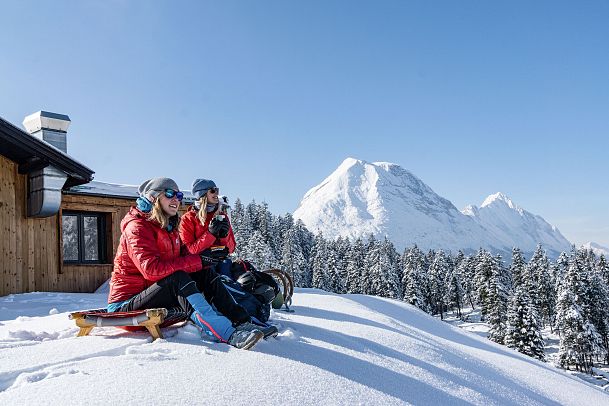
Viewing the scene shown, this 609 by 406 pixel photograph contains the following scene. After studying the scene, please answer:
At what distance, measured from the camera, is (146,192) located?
522 centimetres

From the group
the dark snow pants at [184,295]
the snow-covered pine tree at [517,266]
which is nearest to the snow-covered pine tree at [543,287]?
the snow-covered pine tree at [517,266]

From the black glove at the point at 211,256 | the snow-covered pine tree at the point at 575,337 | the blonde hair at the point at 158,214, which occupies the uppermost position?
the blonde hair at the point at 158,214

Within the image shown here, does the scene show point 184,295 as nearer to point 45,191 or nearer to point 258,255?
point 45,191

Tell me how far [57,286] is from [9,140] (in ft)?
13.4

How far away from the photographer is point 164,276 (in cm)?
489

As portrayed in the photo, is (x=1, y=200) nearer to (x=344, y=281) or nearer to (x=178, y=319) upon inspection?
(x=178, y=319)

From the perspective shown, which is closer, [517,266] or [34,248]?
[34,248]

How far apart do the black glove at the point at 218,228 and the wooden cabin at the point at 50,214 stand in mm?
7321

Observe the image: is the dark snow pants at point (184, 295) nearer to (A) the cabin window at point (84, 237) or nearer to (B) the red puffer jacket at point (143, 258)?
(B) the red puffer jacket at point (143, 258)

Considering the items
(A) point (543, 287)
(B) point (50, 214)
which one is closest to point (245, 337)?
(B) point (50, 214)

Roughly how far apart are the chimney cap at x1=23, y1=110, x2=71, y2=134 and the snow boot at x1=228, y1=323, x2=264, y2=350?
12.7 m

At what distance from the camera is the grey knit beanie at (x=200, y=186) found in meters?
6.89

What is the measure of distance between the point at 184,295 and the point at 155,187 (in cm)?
119

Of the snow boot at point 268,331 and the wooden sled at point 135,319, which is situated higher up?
the wooden sled at point 135,319
